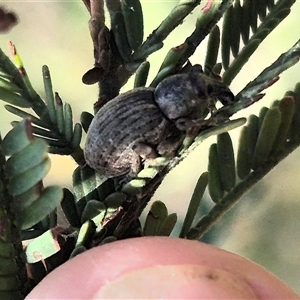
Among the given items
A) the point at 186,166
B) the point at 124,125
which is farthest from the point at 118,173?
the point at 186,166

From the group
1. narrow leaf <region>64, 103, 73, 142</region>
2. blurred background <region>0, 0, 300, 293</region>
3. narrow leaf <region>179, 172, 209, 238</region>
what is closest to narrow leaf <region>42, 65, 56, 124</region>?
narrow leaf <region>64, 103, 73, 142</region>

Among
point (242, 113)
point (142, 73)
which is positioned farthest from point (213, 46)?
point (242, 113)

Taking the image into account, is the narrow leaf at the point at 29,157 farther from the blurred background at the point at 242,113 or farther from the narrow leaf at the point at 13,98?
the blurred background at the point at 242,113

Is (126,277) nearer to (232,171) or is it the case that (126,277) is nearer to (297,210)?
(232,171)

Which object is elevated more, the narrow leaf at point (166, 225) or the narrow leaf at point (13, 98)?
the narrow leaf at point (13, 98)

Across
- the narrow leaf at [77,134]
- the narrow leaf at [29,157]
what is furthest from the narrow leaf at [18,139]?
the narrow leaf at [77,134]

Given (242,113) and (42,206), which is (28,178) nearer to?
(42,206)
